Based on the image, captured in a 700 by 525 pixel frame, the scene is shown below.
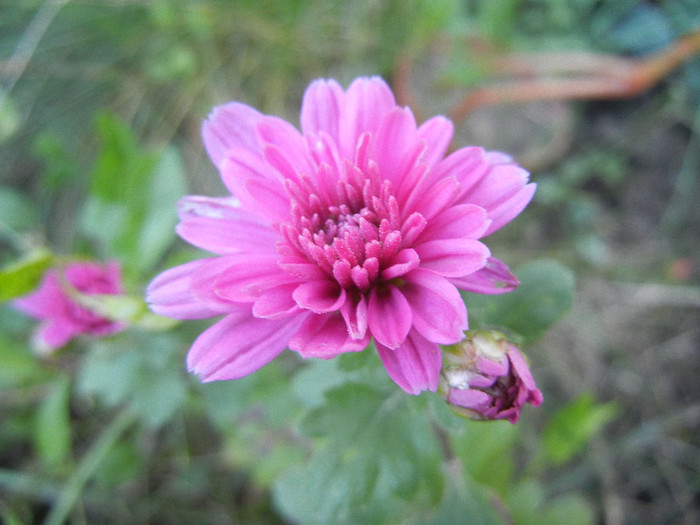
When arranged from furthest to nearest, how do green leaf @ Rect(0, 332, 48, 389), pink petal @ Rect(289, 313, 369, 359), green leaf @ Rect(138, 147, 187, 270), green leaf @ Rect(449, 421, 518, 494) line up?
green leaf @ Rect(0, 332, 48, 389)
green leaf @ Rect(138, 147, 187, 270)
green leaf @ Rect(449, 421, 518, 494)
pink petal @ Rect(289, 313, 369, 359)

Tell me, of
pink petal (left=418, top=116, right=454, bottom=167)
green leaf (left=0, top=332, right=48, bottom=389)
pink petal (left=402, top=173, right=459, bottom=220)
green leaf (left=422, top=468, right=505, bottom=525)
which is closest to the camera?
pink petal (left=402, top=173, right=459, bottom=220)

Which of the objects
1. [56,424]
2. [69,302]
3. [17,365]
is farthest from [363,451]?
[17,365]

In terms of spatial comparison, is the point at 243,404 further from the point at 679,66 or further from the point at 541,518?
the point at 679,66

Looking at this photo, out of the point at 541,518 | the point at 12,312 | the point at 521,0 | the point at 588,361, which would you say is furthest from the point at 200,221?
the point at 521,0

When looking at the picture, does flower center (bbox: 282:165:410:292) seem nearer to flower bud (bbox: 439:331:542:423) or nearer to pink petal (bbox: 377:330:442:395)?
pink petal (bbox: 377:330:442:395)

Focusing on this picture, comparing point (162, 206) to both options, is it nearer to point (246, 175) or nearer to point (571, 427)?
point (246, 175)

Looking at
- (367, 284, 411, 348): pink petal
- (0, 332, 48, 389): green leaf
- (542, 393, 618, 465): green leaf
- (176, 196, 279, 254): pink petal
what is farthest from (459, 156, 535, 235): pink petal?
(0, 332, 48, 389): green leaf
